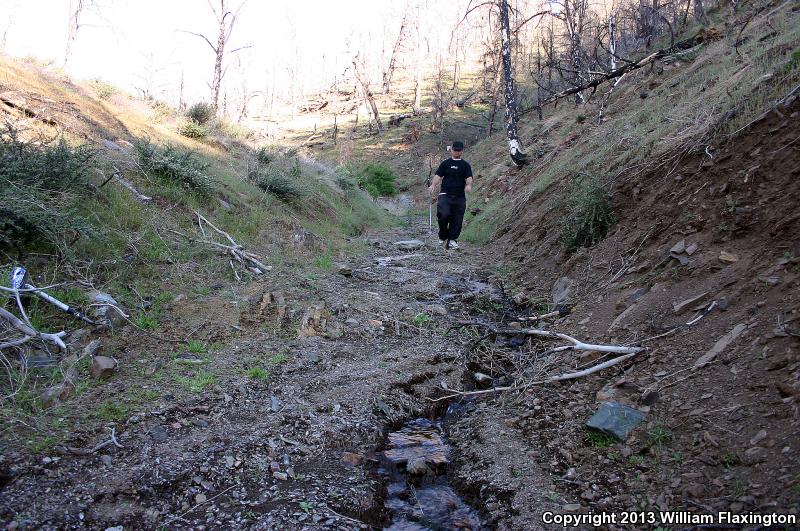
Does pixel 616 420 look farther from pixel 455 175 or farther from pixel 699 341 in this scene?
pixel 455 175

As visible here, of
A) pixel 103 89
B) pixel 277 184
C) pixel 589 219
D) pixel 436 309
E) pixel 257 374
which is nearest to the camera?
pixel 257 374

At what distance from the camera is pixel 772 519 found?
203 centimetres

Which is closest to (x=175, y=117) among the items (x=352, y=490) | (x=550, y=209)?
(x=550, y=209)

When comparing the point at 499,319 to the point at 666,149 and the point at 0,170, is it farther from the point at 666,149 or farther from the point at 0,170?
the point at 0,170

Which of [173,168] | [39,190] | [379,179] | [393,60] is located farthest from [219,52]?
[393,60]

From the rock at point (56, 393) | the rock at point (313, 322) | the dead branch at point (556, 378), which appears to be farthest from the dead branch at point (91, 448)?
the dead branch at point (556, 378)

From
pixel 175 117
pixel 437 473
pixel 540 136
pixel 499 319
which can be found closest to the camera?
pixel 437 473

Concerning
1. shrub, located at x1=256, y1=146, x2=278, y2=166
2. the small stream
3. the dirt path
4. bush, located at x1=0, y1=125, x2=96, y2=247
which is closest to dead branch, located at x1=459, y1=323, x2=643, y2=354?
the dirt path

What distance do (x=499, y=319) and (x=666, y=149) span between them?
2.86 meters

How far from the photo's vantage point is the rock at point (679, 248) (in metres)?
4.38

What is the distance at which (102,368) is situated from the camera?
11.5 ft

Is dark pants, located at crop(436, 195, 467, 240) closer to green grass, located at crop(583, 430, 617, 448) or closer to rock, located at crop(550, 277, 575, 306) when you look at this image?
rock, located at crop(550, 277, 575, 306)

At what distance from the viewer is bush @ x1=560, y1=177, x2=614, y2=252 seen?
601 centimetres

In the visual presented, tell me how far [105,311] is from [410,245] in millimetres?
7211
